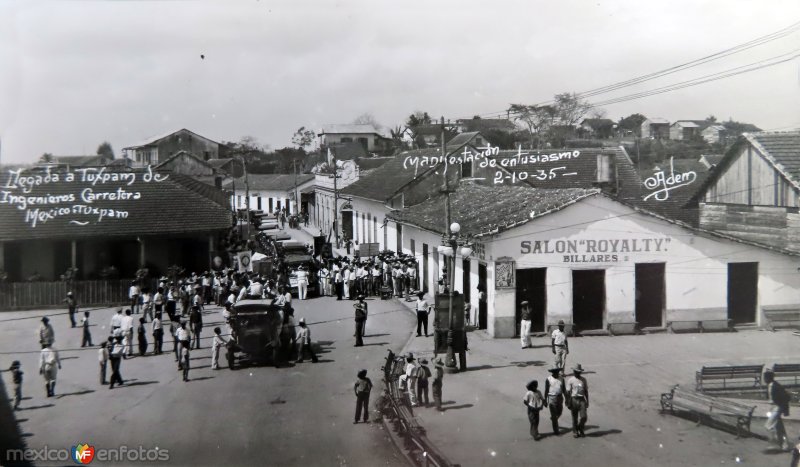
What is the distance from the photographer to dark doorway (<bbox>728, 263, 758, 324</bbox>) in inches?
619

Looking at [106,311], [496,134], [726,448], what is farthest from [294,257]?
[726,448]

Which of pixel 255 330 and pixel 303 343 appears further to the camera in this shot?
pixel 303 343

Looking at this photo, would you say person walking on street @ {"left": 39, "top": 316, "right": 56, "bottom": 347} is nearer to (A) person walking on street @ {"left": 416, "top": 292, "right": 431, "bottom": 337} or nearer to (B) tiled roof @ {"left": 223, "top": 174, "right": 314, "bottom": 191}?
(A) person walking on street @ {"left": 416, "top": 292, "right": 431, "bottom": 337}

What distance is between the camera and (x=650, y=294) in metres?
15.8

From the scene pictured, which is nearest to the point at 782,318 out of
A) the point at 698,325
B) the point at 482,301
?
the point at 698,325

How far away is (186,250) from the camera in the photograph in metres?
21.2

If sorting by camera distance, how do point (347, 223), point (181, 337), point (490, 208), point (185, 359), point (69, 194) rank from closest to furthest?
1. point (185, 359)
2. point (181, 337)
3. point (69, 194)
4. point (490, 208)
5. point (347, 223)

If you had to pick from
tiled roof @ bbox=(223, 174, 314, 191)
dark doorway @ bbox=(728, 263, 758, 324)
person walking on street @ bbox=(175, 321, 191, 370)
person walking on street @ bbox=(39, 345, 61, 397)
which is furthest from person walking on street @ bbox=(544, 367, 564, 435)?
tiled roof @ bbox=(223, 174, 314, 191)

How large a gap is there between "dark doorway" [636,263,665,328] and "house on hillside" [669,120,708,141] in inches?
825

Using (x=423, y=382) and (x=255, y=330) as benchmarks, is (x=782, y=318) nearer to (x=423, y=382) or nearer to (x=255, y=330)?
(x=423, y=382)

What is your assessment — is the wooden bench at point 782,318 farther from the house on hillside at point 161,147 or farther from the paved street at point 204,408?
the house on hillside at point 161,147

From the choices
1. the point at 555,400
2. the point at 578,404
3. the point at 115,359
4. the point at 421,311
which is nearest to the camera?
the point at 578,404

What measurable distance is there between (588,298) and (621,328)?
43.1 inches

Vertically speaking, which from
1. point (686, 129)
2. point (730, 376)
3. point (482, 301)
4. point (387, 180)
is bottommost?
point (730, 376)
